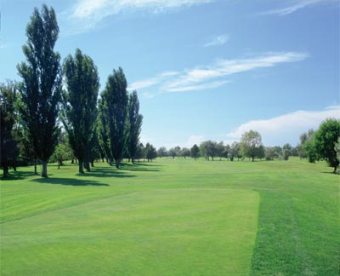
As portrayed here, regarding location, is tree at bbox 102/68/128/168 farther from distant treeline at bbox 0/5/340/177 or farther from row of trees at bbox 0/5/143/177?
row of trees at bbox 0/5/143/177

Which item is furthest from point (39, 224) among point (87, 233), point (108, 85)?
point (108, 85)

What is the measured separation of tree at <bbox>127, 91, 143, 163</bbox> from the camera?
9694 centimetres

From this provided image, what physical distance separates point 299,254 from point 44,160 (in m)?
41.6

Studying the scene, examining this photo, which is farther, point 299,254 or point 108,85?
point 108,85

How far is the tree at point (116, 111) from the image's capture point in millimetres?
76438

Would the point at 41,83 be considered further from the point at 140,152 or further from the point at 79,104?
the point at 140,152

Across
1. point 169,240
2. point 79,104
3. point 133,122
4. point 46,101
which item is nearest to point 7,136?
point 46,101

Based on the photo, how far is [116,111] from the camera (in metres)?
78.3

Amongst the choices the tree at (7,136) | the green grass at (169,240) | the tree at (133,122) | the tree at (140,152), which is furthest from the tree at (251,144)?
the green grass at (169,240)

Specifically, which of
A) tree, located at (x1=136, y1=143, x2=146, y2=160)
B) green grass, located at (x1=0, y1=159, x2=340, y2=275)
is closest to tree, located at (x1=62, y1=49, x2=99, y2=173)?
green grass, located at (x1=0, y1=159, x2=340, y2=275)

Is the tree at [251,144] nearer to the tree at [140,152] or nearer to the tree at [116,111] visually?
the tree at [140,152]

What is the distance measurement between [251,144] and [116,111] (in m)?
90.9

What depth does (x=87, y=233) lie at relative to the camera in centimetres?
1171

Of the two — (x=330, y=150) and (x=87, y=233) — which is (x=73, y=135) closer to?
(x=87, y=233)
